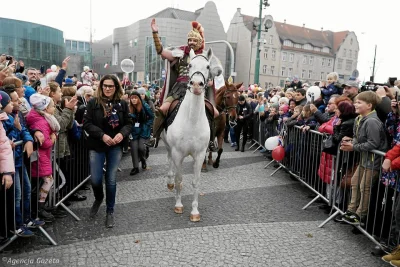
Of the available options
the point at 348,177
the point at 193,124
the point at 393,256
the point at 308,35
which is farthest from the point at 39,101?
the point at 308,35

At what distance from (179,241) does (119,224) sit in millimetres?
1055

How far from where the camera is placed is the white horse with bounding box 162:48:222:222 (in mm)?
4750

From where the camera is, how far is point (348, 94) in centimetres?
636

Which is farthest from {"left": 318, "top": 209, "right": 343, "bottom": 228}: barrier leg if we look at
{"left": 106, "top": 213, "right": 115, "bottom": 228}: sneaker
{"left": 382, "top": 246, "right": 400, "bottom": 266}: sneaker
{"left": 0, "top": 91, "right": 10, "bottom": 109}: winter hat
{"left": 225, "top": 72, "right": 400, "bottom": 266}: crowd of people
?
{"left": 0, "top": 91, "right": 10, "bottom": 109}: winter hat

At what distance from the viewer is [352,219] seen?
4695mm

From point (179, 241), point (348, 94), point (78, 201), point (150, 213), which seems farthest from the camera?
point (348, 94)

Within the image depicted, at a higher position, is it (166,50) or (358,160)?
(166,50)

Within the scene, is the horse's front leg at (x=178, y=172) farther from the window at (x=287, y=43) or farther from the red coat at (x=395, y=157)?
the window at (x=287, y=43)

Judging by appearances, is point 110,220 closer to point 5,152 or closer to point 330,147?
point 5,152

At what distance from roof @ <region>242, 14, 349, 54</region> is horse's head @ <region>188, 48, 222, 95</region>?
62792mm

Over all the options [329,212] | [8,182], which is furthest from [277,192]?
[8,182]

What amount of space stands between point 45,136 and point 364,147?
4275 millimetres

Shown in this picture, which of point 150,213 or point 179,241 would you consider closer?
point 179,241

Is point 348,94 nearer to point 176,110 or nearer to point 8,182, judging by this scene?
point 176,110
